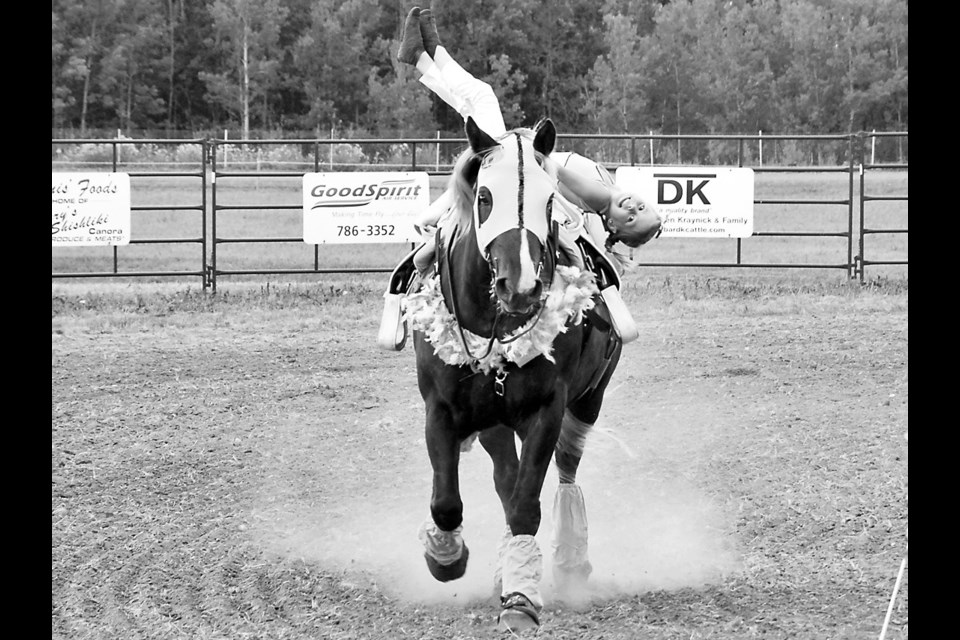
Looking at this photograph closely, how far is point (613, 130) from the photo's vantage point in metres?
37.0

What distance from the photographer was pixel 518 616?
179 inches

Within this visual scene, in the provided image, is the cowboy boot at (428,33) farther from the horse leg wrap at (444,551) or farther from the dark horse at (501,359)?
the horse leg wrap at (444,551)

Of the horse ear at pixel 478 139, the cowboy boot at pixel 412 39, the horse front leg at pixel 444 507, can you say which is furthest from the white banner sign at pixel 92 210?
the horse ear at pixel 478 139

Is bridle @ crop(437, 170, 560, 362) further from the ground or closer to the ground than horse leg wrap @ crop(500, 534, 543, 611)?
further from the ground

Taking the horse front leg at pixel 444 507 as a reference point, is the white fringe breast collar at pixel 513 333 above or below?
above

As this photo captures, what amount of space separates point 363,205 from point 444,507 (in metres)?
9.96

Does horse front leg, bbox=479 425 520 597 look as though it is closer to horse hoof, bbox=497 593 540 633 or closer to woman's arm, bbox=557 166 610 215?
horse hoof, bbox=497 593 540 633

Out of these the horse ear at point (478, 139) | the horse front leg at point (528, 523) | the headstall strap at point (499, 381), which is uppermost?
the horse ear at point (478, 139)

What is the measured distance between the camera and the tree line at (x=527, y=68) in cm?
3669

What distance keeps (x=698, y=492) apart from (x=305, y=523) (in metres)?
2.09

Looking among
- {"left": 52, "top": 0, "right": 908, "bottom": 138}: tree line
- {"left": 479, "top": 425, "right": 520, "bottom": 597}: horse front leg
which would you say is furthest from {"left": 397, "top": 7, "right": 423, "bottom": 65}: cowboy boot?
{"left": 52, "top": 0, "right": 908, "bottom": 138}: tree line

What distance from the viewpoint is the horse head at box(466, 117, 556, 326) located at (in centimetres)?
412

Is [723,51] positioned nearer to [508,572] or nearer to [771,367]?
[771,367]

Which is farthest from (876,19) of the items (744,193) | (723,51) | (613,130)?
(744,193)
